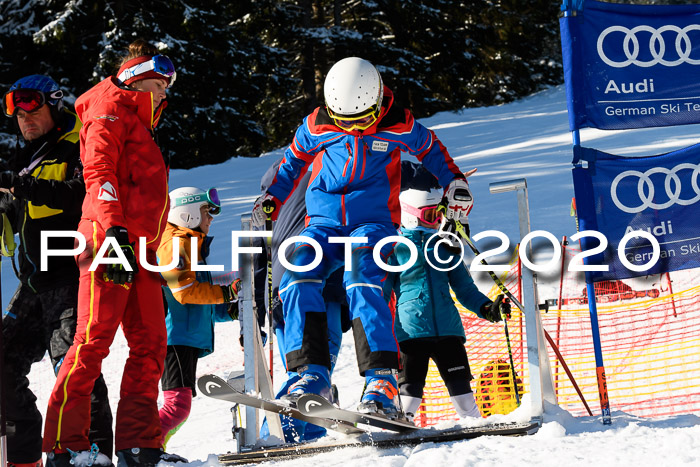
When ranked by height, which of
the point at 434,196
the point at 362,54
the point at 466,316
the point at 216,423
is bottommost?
the point at 216,423

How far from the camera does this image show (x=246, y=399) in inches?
152

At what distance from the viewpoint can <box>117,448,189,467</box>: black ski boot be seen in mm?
3784

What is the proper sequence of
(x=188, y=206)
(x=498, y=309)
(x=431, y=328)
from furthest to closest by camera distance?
(x=188, y=206), (x=431, y=328), (x=498, y=309)

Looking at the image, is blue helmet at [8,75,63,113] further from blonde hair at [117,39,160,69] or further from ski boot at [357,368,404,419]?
ski boot at [357,368,404,419]

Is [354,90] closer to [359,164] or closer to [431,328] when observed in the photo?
[359,164]

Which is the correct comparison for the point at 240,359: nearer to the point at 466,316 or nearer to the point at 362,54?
the point at 466,316

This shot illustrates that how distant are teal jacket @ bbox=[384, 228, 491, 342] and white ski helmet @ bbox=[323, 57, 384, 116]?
1169 millimetres

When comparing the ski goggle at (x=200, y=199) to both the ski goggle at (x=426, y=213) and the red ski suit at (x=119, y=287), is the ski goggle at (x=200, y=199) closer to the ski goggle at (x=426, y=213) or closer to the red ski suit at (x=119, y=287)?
the ski goggle at (x=426, y=213)

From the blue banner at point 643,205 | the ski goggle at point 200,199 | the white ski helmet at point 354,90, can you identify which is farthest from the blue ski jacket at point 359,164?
the ski goggle at point 200,199

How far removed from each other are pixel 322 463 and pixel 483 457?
695mm

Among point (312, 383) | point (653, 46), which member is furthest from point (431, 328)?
A: point (653, 46)

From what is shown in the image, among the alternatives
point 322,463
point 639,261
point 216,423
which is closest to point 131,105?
point 322,463

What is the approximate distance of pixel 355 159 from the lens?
14.6 feet

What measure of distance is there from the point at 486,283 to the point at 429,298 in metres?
3.03
